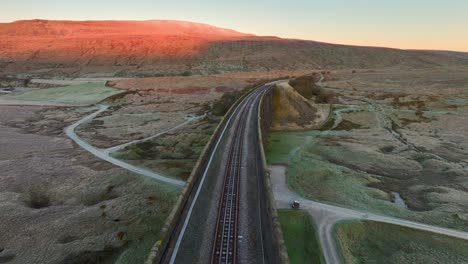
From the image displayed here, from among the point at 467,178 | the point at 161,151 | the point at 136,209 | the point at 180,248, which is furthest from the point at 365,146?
the point at 180,248

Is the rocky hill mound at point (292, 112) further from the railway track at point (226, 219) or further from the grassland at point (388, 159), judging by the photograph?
the railway track at point (226, 219)

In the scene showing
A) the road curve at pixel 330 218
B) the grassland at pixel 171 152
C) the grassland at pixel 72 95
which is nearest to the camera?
the road curve at pixel 330 218

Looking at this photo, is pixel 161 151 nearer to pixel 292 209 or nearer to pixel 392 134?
pixel 292 209

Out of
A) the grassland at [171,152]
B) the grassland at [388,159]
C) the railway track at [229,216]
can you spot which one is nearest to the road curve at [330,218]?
the grassland at [388,159]

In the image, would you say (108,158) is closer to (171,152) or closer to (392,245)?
(171,152)

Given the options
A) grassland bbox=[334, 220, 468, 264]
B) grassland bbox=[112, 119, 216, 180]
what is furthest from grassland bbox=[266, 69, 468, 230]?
grassland bbox=[112, 119, 216, 180]
